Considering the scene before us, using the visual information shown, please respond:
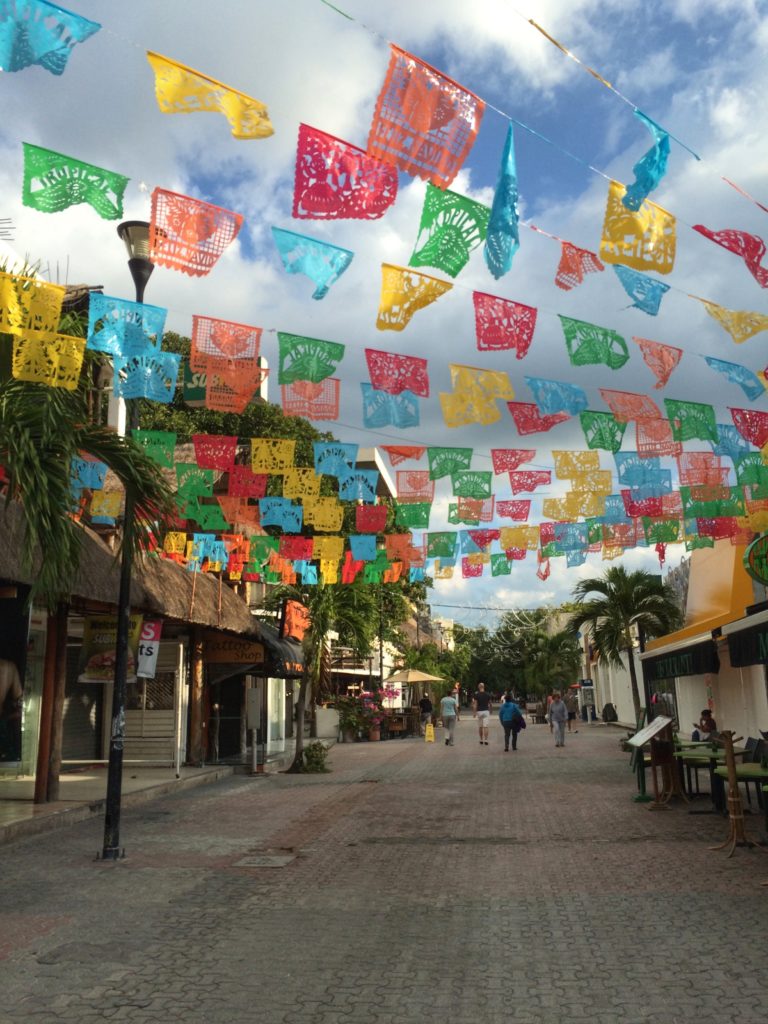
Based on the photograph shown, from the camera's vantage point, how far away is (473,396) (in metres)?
11.5

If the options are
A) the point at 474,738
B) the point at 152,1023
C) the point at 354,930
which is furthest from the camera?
the point at 474,738

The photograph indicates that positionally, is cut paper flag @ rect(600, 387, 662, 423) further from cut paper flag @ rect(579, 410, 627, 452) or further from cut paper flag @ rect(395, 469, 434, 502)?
cut paper flag @ rect(395, 469, 434, 502)

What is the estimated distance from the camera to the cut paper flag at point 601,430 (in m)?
13.4

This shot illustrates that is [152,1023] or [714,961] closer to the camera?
[152,1023]

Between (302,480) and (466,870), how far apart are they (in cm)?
787

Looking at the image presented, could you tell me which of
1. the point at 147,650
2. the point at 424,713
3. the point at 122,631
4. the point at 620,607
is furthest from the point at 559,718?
the point at 122,631

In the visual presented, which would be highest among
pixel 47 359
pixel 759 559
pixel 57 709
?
pixel 47 359

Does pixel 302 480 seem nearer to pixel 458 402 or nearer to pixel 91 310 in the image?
pixel 458 402

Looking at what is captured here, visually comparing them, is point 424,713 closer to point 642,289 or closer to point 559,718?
point 559,718

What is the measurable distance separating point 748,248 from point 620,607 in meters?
18.2

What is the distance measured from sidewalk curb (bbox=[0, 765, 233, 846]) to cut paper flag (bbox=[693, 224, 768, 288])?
1087cm

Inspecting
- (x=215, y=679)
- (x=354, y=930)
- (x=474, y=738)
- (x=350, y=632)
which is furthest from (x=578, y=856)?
(x=474, y=738)

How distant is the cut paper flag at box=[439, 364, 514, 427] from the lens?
451 inches

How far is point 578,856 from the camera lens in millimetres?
9211
